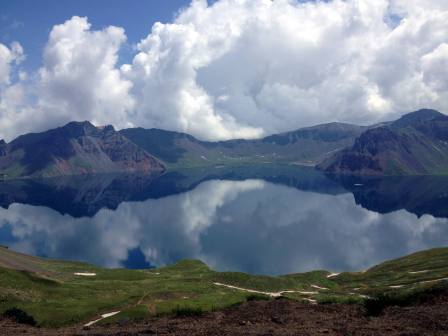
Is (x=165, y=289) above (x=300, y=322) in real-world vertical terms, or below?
above

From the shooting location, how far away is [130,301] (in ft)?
200

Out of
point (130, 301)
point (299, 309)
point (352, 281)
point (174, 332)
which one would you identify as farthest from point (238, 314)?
point (352, 281)

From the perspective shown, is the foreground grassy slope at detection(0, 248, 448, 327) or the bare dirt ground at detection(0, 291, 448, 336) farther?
the foreground grassy slope at detection(0, 248, 448, 327)

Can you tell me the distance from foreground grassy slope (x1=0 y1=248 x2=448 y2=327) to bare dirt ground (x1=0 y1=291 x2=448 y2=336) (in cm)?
497

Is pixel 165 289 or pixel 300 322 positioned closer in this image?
pixel 300 322

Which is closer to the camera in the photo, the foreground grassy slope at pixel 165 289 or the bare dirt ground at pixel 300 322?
the bare dirt ground at pixel 300 322

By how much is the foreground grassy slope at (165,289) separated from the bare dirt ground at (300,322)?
196 inches

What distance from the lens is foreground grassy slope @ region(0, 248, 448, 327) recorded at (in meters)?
54.6

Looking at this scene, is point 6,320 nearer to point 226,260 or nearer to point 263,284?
point 263,284

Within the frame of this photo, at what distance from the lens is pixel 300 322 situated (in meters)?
38.8

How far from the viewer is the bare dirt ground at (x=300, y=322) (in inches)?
1278

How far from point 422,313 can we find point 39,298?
2279 inches

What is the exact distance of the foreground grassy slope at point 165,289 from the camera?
54.6m

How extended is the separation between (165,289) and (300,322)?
137 feet
